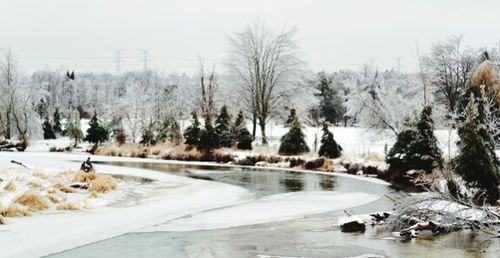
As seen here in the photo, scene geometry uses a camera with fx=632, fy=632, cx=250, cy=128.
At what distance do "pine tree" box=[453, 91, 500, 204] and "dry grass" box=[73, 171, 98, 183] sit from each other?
17069 mm

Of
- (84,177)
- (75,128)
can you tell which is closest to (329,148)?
(84,177)

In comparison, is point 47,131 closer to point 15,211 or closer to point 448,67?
point 448,67

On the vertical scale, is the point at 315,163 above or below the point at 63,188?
above

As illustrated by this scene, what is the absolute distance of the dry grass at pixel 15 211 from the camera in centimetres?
2052

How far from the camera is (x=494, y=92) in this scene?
87.9 ft

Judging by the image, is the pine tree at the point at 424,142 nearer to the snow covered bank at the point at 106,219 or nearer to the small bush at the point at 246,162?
the snow covered bank at the point at 106,219

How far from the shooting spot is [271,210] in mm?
23969

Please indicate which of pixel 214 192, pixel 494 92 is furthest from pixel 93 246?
pixel 494 92

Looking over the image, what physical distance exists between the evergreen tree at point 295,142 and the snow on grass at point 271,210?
1796 centimetres

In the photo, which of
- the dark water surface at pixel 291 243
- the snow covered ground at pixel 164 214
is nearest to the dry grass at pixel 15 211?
the snow covered ground at pixel 164 214

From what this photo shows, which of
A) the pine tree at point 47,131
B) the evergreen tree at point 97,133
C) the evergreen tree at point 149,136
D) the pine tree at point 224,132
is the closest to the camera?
the pine tree at point 224,132

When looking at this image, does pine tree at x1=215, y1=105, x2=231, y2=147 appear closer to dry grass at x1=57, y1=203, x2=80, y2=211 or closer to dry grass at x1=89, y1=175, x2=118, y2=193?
dry grass at x1=89, y1=175, x2=118, y2=193

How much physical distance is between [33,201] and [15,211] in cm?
169

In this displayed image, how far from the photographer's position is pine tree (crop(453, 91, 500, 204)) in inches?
982
